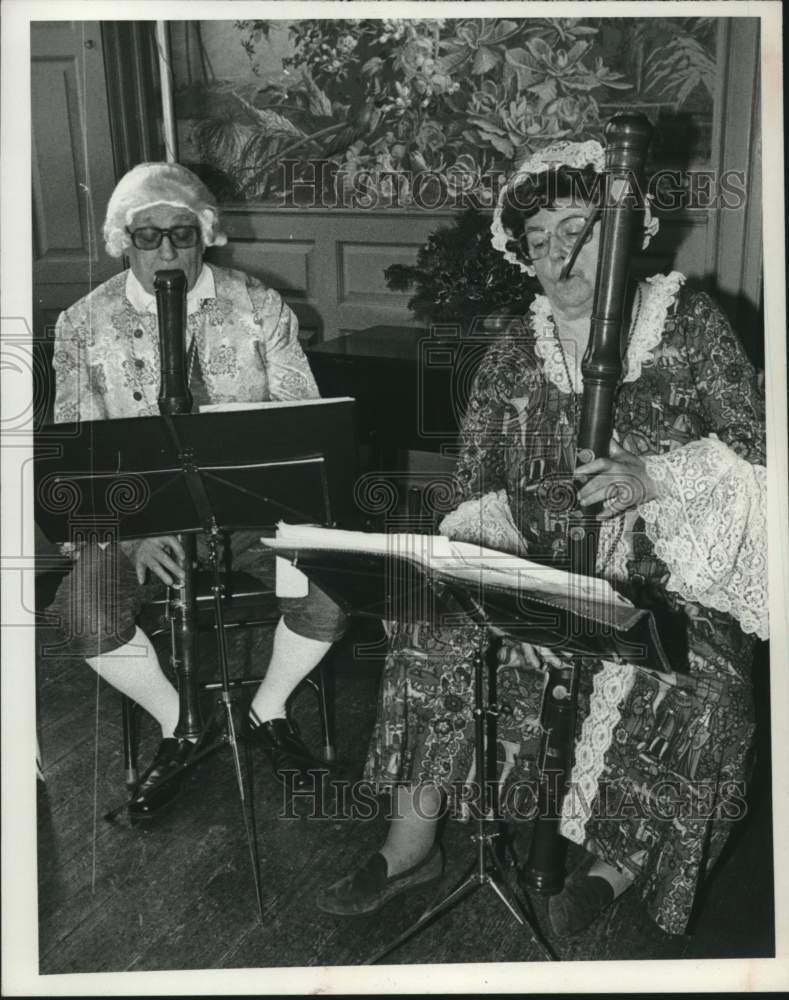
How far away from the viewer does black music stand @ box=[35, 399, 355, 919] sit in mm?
1782

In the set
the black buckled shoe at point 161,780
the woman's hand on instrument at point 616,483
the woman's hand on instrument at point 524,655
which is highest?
the woman's hand on instrument at point 616,483

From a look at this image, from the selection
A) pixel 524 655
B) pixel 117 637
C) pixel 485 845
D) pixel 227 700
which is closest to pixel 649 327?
pixel 524 655

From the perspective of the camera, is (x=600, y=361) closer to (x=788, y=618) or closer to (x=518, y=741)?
(x=788, y=618)

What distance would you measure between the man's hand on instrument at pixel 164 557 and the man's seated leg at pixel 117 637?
0.28ft

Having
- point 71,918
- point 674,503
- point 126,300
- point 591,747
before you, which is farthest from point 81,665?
point 674,503

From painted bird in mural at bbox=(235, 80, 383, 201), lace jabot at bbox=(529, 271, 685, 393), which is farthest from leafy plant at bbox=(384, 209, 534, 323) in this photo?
lace jabot at bbox=(529, 271, 685, 393)

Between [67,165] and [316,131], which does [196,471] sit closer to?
[67,165]

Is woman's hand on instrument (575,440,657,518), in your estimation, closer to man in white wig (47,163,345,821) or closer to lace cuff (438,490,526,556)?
lace cuff (438,490,526,556)

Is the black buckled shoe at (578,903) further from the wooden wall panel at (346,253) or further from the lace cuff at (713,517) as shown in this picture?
the wooden wall panel at (346,253)

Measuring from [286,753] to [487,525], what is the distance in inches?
32.7

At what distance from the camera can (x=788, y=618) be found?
183 cm

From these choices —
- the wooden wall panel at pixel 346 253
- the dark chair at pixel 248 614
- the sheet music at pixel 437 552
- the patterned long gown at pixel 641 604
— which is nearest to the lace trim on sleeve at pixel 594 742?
the patterned long gown at pixel 641 604

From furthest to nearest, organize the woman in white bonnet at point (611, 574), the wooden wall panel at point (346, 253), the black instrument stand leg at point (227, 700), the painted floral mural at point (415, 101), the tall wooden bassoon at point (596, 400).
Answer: the wooden wall panel at point (346, 253) → the painted floral mural at point (415, 101) → the black instrument stand leg at point (227, 700) → the woman in white bonnet at point (611, 574) → the tall wooden bassoon at point (596, 400)

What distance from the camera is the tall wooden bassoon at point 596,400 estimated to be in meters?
1.55
